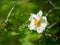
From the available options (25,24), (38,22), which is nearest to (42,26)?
(38,22)

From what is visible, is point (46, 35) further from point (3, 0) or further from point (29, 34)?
point (3, 0)

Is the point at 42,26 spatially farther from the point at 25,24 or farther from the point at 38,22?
the point at 25,24

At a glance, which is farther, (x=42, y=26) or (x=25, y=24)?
(x=25, y=24)
